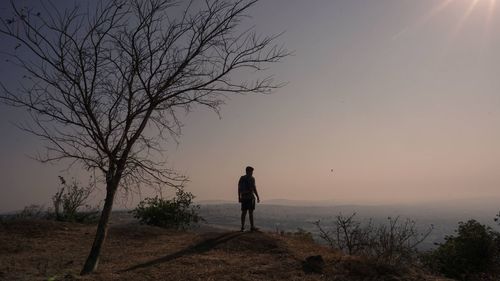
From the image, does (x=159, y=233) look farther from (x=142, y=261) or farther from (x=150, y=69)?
(x=150, y=69)

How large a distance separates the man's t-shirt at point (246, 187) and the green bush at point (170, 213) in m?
4.67

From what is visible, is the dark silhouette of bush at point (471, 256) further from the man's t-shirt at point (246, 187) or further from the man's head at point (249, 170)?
the man's head at point (249, 170)

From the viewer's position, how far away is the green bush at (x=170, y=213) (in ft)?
53.5

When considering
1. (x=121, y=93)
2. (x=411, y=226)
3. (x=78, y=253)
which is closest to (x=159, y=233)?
(x=78, y=253)

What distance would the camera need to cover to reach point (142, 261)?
9156 millimetres

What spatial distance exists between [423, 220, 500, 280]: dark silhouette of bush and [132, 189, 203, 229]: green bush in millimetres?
8897

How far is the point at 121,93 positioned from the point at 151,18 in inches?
58.0

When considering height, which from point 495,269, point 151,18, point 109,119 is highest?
point 151,18

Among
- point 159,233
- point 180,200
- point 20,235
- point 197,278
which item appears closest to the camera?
point 197,278

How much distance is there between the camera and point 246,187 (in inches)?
467

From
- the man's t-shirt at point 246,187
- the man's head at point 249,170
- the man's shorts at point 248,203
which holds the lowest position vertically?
the man's shorts at point 248,203

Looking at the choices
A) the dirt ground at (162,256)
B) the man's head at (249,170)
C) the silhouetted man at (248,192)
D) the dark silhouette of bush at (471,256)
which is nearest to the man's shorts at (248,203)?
the silhouetted man at (248,192)

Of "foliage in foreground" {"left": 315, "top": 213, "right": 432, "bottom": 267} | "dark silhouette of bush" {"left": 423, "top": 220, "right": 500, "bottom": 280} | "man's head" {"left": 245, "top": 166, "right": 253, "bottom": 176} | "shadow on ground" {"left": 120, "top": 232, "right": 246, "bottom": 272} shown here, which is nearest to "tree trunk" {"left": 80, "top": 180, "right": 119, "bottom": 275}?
"shadow on ground" {"left": 120, "top": 232, "right": 246, "bottom": 272}

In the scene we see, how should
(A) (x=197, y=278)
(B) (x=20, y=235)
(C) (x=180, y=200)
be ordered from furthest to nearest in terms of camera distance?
(C) (x=180, y=200) → (B) (x=20, y=235) → (A) (x=197, y=278)
